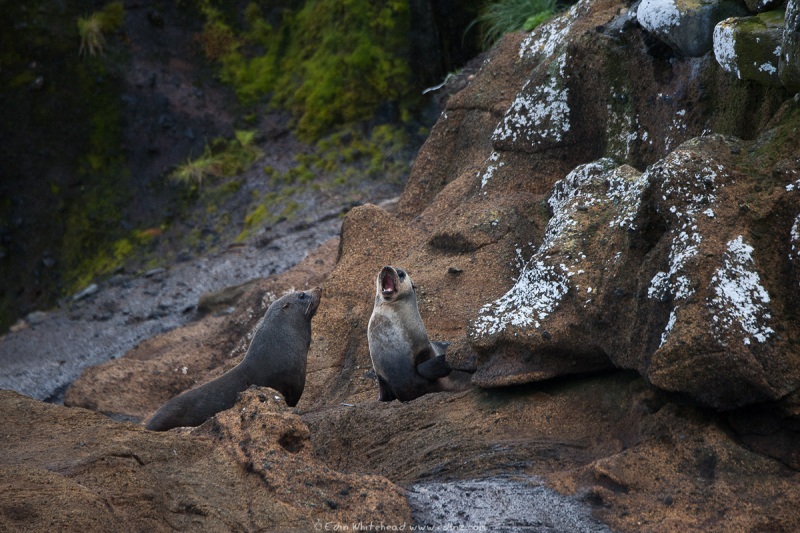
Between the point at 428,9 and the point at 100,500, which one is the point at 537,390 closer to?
the point at 100,500

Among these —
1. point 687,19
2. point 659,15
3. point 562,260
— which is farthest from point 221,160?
point 562,260

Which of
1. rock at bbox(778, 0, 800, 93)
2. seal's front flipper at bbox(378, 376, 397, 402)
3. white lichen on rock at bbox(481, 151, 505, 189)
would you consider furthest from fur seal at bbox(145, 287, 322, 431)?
rock at bbox(778, 0, 800, 93)

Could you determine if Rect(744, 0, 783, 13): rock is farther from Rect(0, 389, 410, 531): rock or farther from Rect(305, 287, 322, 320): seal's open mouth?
Rect(305, 287, 322, 320): seal's open mouth

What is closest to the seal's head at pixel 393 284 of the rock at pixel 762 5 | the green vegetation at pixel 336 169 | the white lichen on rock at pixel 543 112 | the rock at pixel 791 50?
the white lichen on rock at pixel 543 112

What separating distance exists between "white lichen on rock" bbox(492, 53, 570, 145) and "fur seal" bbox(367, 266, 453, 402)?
164 centimetres

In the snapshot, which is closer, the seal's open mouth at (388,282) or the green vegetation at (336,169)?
the seal's open mouth at (388,282)

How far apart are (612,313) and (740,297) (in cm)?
75

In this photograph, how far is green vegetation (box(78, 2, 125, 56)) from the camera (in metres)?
14.3

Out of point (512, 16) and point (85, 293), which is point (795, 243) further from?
point (85, 293)

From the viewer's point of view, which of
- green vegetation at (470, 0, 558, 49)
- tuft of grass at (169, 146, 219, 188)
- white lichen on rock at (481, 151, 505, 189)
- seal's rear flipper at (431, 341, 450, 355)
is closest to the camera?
seal's rear flipper at (431, 341, 450, 355)

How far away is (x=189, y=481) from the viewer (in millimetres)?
3961

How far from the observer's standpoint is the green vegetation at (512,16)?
33.4ft

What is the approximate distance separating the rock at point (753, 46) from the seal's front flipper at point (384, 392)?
3000 millimetres

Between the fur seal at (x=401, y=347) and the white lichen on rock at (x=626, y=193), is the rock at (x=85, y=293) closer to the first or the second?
the fur seal at (x=401, y=347)
